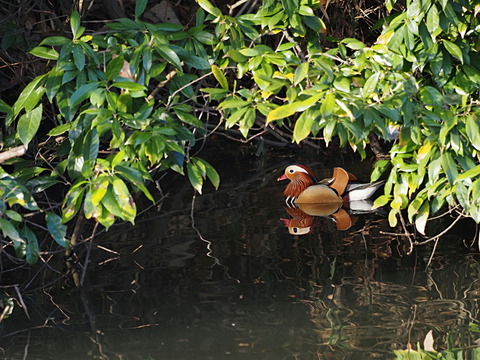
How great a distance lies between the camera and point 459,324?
3.70 m

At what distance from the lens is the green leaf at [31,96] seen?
3.51 metres

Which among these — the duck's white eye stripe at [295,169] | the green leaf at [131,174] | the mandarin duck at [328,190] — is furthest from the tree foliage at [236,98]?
the duck's white eye stripe at [295,169]

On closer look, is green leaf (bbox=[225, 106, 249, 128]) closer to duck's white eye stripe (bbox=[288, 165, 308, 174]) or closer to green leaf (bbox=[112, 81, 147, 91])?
green leaf (bbox=[112, 81, 147, 91])

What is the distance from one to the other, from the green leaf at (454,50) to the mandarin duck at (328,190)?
8.26 ft

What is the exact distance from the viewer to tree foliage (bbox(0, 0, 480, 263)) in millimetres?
3236

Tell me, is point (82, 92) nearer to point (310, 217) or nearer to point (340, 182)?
point (310, 217)

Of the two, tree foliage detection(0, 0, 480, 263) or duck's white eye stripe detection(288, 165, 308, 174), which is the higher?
tree foliage detection(0, 0, 480, 263)

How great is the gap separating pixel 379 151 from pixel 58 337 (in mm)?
3652

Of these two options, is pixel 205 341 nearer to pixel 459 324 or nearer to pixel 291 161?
pixel 459 324

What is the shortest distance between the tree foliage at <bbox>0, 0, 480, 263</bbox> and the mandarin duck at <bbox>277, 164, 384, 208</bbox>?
6.90 ft

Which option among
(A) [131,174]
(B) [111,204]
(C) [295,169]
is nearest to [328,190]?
(C) [295,169]

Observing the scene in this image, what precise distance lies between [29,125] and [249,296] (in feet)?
4.75

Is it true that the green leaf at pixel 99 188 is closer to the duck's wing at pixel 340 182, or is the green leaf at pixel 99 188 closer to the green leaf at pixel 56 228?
the green leaf at pixel 56 228

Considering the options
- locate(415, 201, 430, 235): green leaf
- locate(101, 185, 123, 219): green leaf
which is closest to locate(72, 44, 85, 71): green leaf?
locate(101, 185, 123, 219): green leaf
